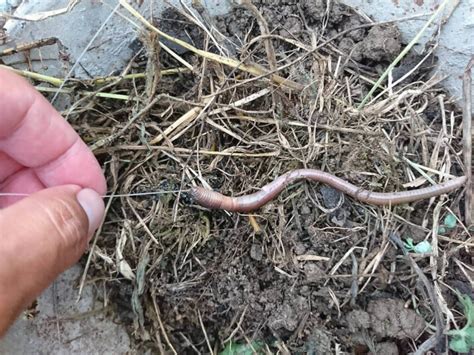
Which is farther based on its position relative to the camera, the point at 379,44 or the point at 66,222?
the point at 379,44

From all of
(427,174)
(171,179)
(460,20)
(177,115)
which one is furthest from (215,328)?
(460,20)

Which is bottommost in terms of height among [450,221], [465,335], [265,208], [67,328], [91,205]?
[465,335]

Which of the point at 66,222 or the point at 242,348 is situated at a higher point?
the point at 66,222

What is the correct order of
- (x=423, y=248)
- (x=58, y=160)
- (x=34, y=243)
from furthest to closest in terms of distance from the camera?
(x=423, y=248), (x=58, y=160), (x=34, y=243)

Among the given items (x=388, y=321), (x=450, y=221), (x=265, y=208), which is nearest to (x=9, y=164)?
(x=265, y=208)

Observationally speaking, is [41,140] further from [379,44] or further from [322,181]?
[379,44]

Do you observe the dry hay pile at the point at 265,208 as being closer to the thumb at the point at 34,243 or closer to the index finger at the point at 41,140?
the index finger at the point at 41,140

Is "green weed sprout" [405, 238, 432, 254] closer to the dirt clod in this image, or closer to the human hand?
the dirt clod

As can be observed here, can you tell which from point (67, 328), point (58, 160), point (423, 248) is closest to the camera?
point (58, 160)
